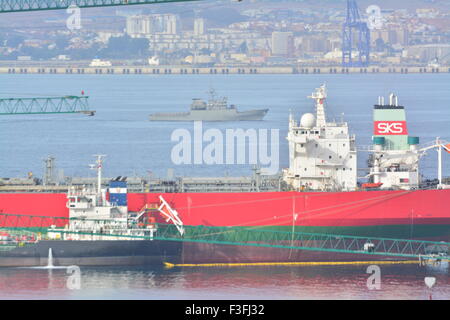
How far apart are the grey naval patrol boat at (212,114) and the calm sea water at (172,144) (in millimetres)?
1464

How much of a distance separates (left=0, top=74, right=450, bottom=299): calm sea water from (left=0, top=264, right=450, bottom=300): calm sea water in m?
0.03

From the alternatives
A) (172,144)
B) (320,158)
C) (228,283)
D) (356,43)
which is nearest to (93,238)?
(228,283)

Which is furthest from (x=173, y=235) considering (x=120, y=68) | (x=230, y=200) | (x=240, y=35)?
(x=240, y=35)

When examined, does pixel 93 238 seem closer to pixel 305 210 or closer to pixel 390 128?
pixel 305 210

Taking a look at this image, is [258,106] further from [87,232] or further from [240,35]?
[240,35]

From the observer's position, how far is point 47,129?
86.1 meters

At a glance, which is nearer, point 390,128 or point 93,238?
point 93,238

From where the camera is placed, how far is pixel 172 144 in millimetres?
74500

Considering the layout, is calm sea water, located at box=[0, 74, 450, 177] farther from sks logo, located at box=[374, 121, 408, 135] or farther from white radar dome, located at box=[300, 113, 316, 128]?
white radar dome, located at box=[300, 113, 316, 128]

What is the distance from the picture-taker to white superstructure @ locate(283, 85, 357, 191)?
4584cm

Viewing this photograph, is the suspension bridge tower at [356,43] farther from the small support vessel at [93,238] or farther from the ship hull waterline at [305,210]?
the small support vessel at [93,238]

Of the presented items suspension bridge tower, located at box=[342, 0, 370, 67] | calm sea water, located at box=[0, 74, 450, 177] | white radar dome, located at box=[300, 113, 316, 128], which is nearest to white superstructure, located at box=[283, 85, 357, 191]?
white radar dome, located at box=[300, 113, 316, 128]

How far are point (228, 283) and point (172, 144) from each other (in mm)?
34357

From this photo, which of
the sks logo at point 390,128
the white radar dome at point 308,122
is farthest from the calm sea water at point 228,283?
the sks logo at point 390,128
